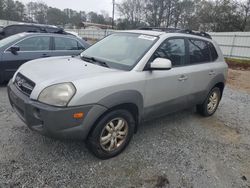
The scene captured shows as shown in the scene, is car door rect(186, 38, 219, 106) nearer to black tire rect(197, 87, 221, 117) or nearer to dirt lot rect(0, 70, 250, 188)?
black tire rect(197, 87, 221, 117)

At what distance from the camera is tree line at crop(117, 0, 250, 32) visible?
29.9 m

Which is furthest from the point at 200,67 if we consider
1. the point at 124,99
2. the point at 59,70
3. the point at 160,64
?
the point at 59,70

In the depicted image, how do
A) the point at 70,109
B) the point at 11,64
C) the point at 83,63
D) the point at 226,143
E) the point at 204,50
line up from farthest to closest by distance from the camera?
1. the point at 11,64
2. the point at 204,50
3. the point at 226,143
4. the point at 83,63
5. the point at 70,109

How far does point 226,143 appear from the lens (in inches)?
156

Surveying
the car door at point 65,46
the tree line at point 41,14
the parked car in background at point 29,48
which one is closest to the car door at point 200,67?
the parked car in background at point 29,48

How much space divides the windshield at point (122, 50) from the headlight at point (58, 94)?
0.87 m

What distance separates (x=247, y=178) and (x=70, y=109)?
2.42m

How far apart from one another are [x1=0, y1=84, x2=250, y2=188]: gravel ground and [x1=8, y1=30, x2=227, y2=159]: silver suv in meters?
0.31

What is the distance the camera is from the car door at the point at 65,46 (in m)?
6.73

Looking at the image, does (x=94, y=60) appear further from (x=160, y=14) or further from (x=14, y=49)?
(x=160, y=14)

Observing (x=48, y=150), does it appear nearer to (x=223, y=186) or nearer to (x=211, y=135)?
(x=223, y=186)

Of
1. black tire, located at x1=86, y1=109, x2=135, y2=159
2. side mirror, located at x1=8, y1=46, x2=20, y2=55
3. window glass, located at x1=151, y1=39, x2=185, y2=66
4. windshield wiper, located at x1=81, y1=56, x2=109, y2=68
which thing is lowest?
black tire, located at x1=86, y1=109, x2=135, y2=159

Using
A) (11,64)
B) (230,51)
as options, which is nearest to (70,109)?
(11,64)

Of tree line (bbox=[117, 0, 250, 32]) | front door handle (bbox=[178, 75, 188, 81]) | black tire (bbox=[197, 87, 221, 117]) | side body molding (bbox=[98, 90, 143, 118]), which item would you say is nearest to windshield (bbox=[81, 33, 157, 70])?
side body molding (bbox=[98, 90, 143, 118])
